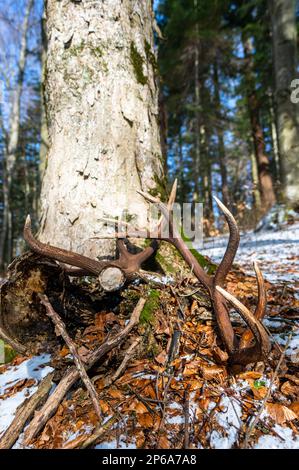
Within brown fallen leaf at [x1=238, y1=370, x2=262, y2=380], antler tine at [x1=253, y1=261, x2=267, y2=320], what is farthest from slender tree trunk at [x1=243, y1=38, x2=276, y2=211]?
brown fallen leaf at [x1=238, y1=370, x2=262, y2=380]

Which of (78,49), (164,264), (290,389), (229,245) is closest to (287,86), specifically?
(78,49)

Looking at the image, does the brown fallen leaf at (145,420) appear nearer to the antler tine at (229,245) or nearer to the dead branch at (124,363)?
the dead branch at (124,363)

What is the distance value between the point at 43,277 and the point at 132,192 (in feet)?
3.20

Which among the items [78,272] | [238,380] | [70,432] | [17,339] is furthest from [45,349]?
[238,380]

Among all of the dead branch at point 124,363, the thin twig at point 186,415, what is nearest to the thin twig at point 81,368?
the dead branch at point 124,363

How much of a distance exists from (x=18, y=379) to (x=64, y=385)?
21.5 inches

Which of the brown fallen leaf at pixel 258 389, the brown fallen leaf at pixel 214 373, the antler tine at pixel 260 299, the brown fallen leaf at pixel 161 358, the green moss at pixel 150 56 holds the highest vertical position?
the green moss at pixel 150 56

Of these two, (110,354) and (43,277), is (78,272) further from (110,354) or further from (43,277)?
(110,354)

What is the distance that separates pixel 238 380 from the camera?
4.69 ft

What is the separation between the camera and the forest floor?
119 cm

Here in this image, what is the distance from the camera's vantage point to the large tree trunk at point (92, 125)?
85.5 inches

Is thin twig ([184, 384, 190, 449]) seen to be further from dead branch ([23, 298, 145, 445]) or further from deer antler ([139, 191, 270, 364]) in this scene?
dead branch ([23, 298, 145, 445])

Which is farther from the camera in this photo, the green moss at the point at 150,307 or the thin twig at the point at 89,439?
the green moss at the point at 150,307

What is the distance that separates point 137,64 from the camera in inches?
95.4
